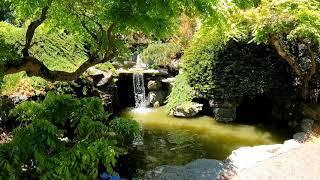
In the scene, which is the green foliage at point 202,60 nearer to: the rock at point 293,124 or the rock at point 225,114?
the rock at point 225,114

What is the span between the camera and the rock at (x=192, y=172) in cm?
895

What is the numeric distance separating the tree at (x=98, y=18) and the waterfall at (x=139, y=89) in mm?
10228

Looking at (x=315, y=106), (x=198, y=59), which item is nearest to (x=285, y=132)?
(x=315, y=106)

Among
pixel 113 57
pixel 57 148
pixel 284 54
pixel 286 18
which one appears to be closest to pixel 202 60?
pixel 284 54

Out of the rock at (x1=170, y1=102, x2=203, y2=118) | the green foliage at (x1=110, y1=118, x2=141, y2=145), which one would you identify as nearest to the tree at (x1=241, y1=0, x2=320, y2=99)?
the rock at (x1=170, y1=102, x2=203, y2=118)

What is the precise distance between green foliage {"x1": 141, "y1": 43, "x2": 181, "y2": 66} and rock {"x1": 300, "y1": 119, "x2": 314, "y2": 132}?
7.32m

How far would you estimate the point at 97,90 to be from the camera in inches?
548

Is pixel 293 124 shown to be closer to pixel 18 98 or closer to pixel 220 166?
pixel 220 166

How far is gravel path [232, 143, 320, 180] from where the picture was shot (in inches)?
345

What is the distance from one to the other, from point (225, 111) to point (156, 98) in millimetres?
4045

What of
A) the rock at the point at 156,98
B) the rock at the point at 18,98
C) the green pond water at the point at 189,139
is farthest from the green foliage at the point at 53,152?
the rock at the point at 156,98

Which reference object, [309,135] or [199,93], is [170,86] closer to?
[199,93]

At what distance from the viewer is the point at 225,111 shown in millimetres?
15180

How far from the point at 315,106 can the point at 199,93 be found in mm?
4125
